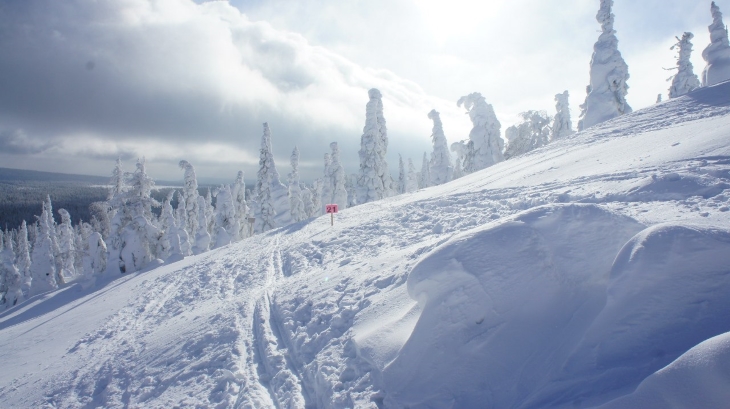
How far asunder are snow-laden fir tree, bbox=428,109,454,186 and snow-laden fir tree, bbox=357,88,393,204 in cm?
778

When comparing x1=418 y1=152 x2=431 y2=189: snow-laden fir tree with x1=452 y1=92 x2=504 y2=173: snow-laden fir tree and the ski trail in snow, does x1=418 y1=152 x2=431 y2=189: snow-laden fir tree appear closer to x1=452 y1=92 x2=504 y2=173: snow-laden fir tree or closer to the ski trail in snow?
x1=452 y1=92 x2=504 y2=173: snow-laden fir tree

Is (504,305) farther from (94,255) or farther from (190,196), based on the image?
(190,196)

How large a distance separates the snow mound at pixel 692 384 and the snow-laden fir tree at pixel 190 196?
4206 cm

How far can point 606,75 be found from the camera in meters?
23.5

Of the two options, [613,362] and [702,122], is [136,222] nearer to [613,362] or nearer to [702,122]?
[613,362]

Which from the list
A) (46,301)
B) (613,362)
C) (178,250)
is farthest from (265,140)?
(613,362)

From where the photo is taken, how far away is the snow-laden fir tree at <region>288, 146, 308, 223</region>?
40.3 meters

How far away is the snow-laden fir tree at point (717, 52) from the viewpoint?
21969mm

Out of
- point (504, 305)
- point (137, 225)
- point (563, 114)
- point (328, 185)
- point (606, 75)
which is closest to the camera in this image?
point (504, 305)

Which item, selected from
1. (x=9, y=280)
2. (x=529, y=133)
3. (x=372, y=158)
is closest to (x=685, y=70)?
(x=529, y=133)

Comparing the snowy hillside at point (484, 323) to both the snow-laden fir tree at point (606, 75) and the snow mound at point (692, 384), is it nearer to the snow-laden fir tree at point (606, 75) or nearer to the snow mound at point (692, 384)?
the snow mound at point (692, 384)

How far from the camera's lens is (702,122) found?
11.6 meters

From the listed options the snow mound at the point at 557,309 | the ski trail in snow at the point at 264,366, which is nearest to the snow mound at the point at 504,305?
the snow mound at the point at 557,309

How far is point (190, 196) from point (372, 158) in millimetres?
23923
